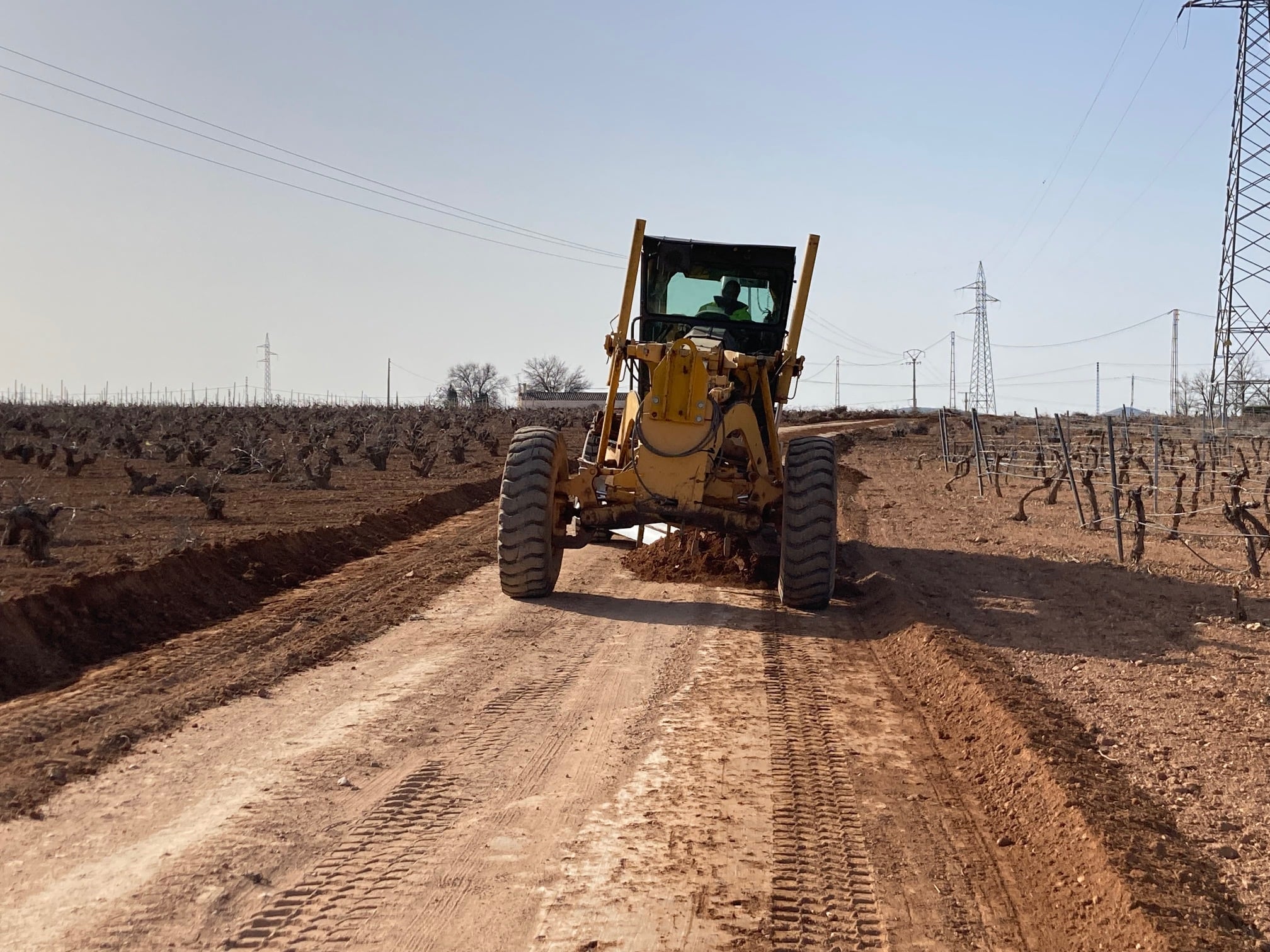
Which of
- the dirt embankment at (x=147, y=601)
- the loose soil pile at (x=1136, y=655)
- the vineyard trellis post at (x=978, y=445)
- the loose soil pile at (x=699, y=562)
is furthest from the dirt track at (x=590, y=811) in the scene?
the vineyard trellis post at (x=978, y=445)

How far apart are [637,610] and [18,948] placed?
640 cm

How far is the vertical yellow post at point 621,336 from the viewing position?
10062mm

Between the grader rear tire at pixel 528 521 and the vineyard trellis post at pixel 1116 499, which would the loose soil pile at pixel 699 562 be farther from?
the vineyard trellis post at pixel 1116 499

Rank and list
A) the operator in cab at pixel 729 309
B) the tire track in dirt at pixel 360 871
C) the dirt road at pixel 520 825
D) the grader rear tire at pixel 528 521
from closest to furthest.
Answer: the tire track in dirt at pixel 360 871 → the dirt road at pixel 520 825 → the grader rear tire at pixel 528 521 → the operator in cab at pixel 729 309

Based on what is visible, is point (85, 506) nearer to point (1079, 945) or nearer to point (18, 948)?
point (18, 948)

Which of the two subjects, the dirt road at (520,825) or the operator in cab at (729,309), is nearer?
the dirt road at (520,825)

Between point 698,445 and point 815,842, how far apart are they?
5328 mm

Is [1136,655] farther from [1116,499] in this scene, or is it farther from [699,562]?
[1116,499]

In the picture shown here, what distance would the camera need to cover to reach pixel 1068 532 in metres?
15.8

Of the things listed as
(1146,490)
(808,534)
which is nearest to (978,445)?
(1146,490)

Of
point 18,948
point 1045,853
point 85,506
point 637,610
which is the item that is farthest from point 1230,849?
point 85,506

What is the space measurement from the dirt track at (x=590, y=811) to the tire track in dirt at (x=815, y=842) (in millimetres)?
16

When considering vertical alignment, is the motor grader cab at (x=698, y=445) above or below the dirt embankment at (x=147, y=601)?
above

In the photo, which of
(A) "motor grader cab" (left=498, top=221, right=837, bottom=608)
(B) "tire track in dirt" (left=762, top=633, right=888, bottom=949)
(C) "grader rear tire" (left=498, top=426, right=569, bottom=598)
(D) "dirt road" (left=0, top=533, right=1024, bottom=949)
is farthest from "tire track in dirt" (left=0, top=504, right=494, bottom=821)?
(B) "tire track in dirt" (left=762, top=633, right=888, bottom=949)
